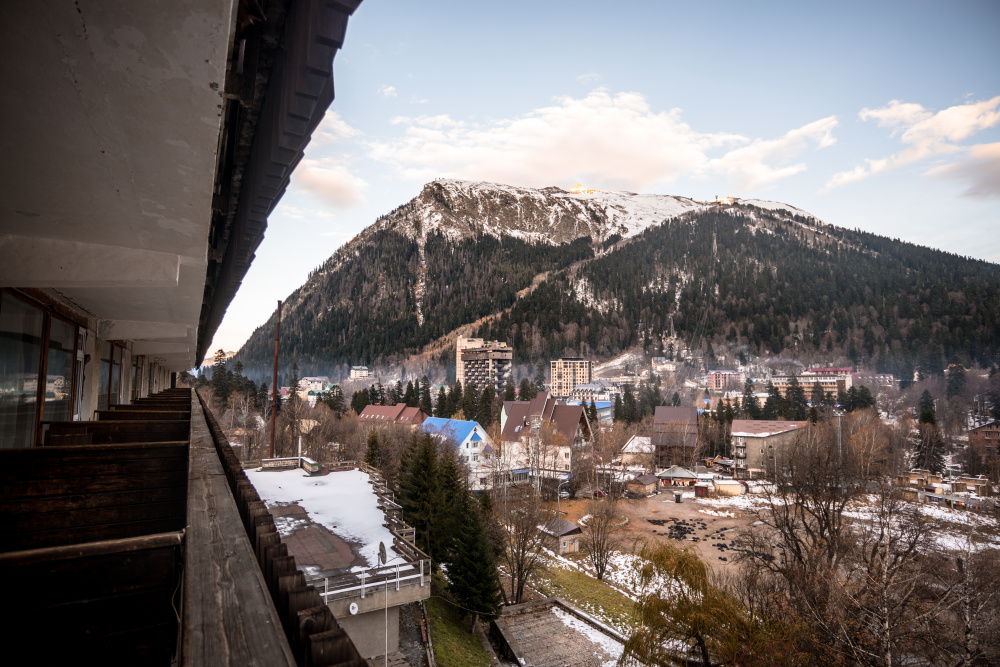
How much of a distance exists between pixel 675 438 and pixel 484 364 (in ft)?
236

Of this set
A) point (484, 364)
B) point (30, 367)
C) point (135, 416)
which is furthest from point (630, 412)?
point (30, 367)

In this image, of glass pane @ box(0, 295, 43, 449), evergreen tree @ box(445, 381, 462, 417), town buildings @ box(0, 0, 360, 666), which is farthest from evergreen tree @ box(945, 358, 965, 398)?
glass pane @ box(0, 295, 43, 449)

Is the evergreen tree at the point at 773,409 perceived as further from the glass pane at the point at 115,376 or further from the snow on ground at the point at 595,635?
the glass pane at the point at 115,376

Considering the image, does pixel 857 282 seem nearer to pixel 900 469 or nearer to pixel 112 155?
pixel 900 469

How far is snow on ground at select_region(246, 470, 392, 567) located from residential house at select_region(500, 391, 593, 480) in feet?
74.5

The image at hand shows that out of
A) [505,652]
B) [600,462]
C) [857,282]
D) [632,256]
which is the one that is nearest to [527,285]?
[632,256]

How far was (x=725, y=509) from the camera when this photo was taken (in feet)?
118

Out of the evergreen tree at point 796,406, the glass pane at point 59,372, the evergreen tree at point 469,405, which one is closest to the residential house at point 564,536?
the glass pane at point 59,372

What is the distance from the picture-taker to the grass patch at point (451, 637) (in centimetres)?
1417

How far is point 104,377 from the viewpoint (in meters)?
8.98

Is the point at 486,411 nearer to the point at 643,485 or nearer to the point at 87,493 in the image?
the point at 643,485

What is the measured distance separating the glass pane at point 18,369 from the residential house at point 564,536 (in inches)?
1025

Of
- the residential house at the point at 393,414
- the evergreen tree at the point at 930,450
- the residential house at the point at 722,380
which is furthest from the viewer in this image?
the residential house at the point at 722,380

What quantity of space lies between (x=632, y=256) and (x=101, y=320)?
191 meters
